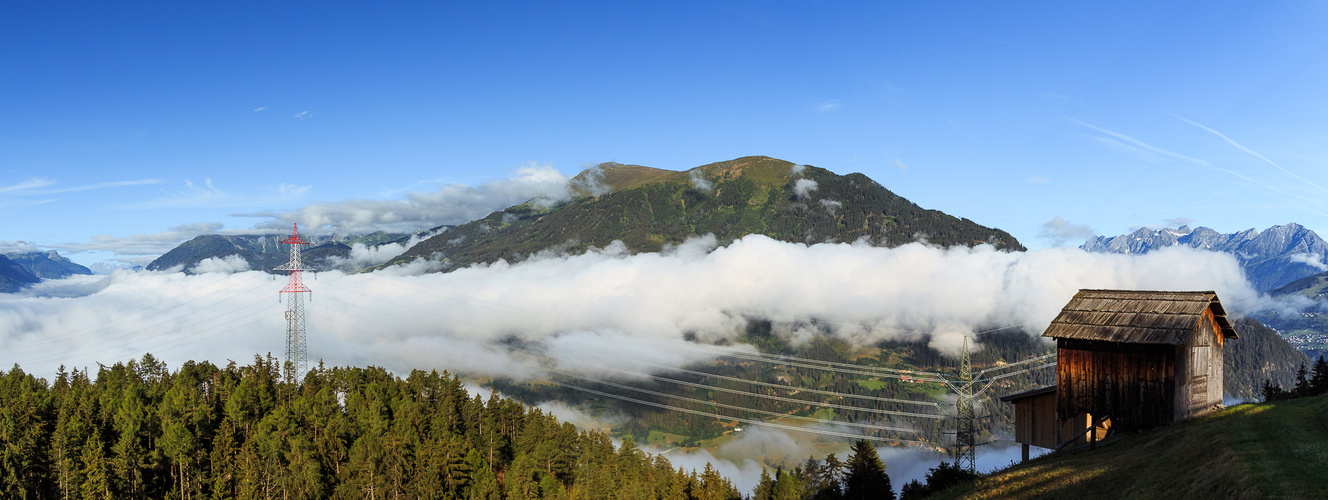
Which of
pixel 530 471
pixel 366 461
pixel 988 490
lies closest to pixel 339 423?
pixel 366 461

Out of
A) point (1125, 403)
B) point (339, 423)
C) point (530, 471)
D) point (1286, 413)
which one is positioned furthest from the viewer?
point (339, 423)

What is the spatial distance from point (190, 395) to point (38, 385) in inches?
1426

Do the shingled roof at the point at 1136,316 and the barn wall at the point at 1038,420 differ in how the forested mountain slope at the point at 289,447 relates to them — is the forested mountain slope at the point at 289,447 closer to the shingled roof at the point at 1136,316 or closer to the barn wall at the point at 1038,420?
the barn wall at the point at 1038,420

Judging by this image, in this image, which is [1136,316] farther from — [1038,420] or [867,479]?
[867,479]

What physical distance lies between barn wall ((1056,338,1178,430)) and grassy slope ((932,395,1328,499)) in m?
2.01

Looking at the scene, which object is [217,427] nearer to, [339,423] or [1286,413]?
[339,423]

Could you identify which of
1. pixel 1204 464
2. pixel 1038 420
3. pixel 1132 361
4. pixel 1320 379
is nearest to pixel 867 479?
pixel 1038 420

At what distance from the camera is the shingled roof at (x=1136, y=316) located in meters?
42.4

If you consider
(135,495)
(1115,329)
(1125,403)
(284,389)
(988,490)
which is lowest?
(135,495)

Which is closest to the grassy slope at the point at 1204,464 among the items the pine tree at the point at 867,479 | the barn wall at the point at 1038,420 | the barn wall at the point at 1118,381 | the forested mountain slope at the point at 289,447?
the barn wall at the point at 1118,381

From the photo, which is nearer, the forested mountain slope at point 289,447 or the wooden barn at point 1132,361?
the wooden barn at point 1132,361

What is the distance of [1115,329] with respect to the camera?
44438mm

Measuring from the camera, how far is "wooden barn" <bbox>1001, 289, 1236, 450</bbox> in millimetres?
42469

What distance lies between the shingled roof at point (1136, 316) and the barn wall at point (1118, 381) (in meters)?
0.97
